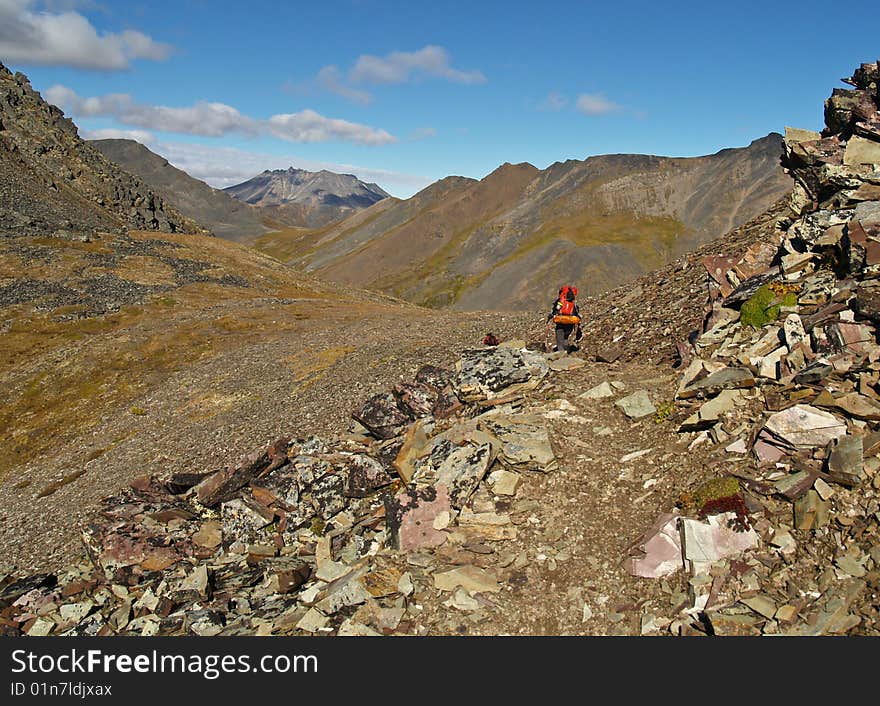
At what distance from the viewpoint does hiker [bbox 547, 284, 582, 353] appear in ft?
64.7

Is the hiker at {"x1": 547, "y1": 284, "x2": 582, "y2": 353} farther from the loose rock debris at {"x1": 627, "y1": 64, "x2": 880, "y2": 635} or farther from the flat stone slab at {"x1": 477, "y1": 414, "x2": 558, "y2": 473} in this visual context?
the flat stone slab at {"x1": 477, "y1": 414, "x2": 558, "y2": 473}

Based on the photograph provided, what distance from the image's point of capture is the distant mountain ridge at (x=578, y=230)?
12369 centimetres

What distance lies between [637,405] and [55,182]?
3789 inches

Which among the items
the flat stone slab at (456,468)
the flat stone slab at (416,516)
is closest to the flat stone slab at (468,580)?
the flat stone slab at (416,516)

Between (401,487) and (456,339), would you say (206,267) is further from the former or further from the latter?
(401,487)

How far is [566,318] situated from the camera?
19.8 metres

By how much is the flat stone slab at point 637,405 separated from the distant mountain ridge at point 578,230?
100 metres

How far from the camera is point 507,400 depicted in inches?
650

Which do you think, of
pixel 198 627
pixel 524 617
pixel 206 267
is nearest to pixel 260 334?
pixel 206 267

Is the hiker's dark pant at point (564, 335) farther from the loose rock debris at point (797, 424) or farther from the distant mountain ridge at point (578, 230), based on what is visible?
the distant mountain ridge at point (578, 230)

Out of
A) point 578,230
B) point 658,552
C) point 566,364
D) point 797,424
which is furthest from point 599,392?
point 578,230

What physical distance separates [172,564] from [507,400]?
10274 mm

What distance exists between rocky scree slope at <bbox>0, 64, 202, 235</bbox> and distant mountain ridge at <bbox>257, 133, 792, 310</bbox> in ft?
223

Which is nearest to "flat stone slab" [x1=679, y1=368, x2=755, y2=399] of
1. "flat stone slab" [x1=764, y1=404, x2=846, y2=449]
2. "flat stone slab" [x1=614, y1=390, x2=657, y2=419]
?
"flat stone slab" [x1=614, y1=390, x2=657, y2=419]
